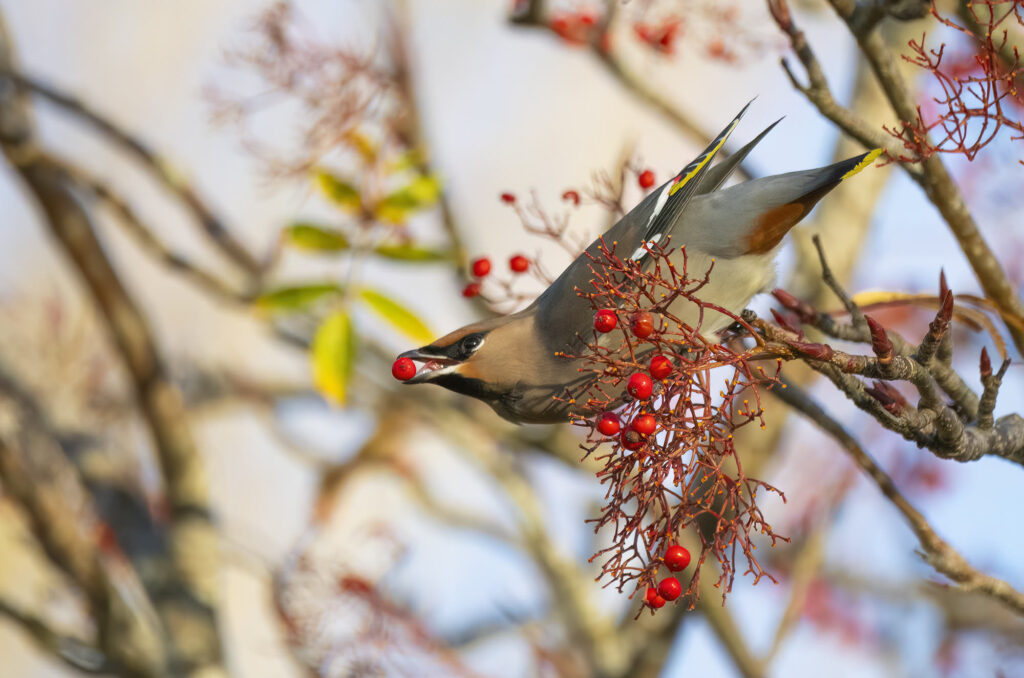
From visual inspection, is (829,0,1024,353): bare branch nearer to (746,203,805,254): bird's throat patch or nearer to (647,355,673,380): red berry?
(746,203,805,254): bird's throat patch

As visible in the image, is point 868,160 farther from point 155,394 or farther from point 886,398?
point 155,394

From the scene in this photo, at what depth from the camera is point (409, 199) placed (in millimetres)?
2535

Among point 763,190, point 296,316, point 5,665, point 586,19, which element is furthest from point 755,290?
point 5,665

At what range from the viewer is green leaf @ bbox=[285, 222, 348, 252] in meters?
2.49

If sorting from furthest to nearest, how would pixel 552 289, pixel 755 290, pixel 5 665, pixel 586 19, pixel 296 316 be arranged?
pixel 5 665 < pixel 296 316 < pixel 586 19 < pixel 755 290 < pixel 552 289

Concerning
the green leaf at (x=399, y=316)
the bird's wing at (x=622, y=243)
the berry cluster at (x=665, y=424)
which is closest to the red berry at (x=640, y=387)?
the berry cluster at (x=665, y=424)

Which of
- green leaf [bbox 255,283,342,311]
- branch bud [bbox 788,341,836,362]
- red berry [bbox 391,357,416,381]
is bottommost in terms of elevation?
branch bud [bbox 788,341,836,362]

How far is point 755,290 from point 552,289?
1.31 ft

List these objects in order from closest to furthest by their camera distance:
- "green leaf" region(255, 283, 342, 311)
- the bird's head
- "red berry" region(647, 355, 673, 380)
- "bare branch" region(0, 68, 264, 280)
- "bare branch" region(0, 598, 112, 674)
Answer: "red berry" region(647, 355, 673, 380)
the bird's head
"green leaf" region(255, 283, 342, 311)
"bare branch" region(0, 598, 112, 674)
"bare branch" region(0, 68, 264, 280)

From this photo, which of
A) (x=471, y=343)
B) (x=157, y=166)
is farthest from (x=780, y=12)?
(x=157, y=166)

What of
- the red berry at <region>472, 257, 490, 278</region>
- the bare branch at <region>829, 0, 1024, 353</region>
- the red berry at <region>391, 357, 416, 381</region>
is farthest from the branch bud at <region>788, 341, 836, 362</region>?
the red berry at <region>472, 257, 490, 278</region>

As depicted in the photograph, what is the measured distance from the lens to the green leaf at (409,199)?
252cm

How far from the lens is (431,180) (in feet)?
8.34

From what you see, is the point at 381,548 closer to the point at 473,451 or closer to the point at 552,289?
the point at 473,451
